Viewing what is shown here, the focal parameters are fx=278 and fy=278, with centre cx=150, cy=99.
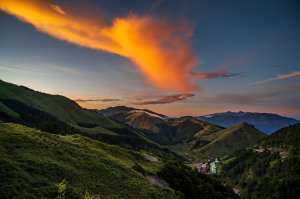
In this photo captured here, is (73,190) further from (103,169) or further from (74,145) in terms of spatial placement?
(74,145)

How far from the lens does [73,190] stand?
4331 cm

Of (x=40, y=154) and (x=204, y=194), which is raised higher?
(x=40, y=154)

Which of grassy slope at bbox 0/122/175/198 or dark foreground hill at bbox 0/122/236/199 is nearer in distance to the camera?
dark foreground hill at bbox 0/122/236/199

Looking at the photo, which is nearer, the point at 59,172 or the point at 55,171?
the point at 55,171

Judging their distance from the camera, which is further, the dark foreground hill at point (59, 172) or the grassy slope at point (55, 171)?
the grassy slope at point (55, 171)

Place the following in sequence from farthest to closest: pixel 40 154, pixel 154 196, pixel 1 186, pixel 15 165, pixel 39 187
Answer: pixel 154 196, pixel 40 154, pixel 15 165, pixel 39 187, pixel 1 186

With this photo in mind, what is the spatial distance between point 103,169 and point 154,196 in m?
12.5

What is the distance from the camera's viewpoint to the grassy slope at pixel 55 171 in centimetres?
3950

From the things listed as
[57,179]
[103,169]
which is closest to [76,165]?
[103,169]

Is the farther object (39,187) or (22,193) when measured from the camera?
(39,187)

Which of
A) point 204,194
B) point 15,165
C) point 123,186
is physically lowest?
point 204,194

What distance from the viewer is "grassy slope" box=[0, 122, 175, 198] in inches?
1555

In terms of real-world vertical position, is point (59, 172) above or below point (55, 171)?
below

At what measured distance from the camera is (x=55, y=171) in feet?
157
